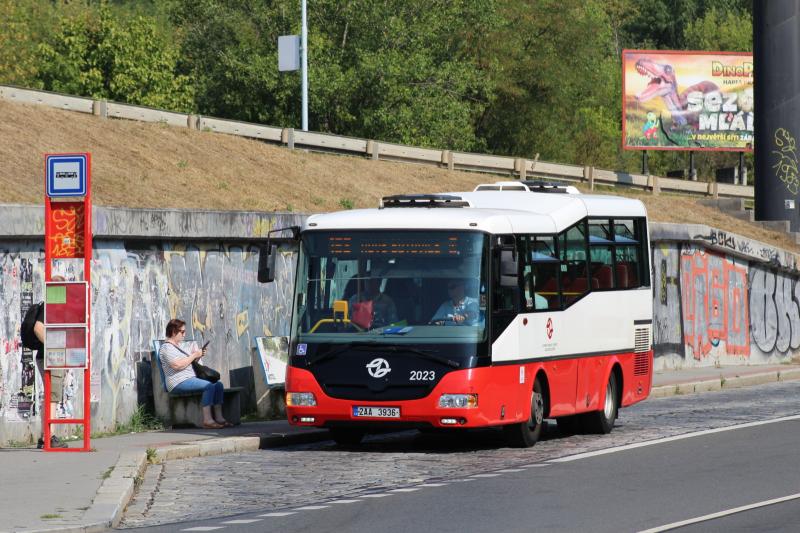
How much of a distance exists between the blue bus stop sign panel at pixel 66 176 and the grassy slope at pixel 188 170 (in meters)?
12.7

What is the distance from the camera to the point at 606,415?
19.8 metres

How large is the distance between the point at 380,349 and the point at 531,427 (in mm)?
2123

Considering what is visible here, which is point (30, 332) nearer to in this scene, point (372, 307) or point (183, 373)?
point (183, 373)

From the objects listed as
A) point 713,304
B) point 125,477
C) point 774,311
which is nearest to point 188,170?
point 713,304

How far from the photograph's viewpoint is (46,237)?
16.1 m

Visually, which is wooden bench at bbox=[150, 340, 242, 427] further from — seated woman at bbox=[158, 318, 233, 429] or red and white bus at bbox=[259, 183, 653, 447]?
red and white bus at bbox=[259, 183, 653, 447]

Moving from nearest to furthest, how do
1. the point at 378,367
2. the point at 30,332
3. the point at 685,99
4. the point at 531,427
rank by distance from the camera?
the point at 30,332 < the point at 378,367 < the point at 531,427 < the point at 685,99

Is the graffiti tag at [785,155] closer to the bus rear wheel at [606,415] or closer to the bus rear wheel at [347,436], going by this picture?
the bus rear wheel at [606,415]

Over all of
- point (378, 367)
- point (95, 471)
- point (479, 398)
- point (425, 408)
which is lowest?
point (95, 471)

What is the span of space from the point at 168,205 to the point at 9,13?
37.2 metres

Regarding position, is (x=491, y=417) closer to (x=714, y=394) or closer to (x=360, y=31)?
(x=714, y=394)

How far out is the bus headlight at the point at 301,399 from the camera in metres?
17.1

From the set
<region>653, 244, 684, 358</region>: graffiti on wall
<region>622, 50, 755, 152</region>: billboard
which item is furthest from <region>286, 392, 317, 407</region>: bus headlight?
<region>622, 50, 755, 152</region>: billboard

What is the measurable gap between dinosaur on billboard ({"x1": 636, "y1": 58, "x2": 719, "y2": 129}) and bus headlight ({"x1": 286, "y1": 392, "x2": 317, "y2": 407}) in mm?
42558
